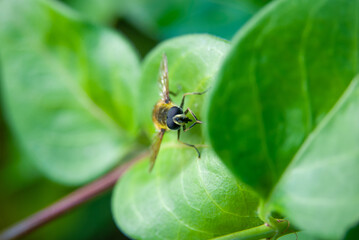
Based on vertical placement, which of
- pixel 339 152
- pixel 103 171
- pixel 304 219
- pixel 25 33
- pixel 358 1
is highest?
pixel 358 1

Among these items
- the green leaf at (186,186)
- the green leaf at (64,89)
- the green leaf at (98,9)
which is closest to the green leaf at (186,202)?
the green leaf at (186,186)

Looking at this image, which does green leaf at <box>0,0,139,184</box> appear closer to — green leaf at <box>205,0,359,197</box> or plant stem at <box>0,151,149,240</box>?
plant stem at <box>0,151,149,240</box>

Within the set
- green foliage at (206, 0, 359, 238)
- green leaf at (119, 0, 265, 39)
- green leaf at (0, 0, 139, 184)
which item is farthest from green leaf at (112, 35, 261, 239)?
green leaf at (119, 0, 265, 39)

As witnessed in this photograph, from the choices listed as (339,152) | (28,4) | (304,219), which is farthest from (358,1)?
(28,4)

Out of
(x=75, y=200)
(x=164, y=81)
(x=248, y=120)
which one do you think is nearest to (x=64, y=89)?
(x=75, y=200)

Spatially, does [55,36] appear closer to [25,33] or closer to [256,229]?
[25,33]

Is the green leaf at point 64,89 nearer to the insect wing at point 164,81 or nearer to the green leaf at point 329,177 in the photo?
the insect wing at point 164,81
